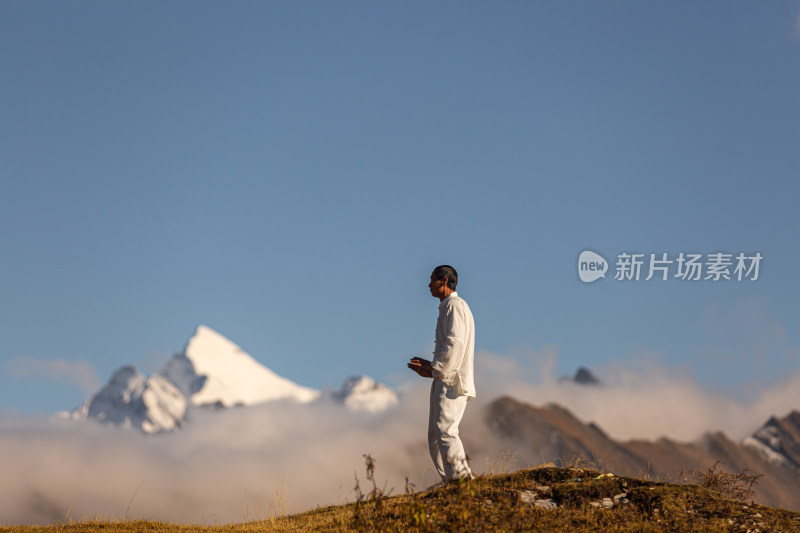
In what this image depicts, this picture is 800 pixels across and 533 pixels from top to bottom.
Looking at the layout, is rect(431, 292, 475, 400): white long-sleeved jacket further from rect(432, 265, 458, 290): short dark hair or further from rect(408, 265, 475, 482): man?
rect(432, 265, 458, 290): short dark hair

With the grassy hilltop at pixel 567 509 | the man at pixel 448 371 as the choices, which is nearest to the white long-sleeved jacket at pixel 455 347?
the man at pixel 448 371

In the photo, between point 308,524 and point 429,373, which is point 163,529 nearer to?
point 308,524

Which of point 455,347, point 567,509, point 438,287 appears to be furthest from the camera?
point 438,287

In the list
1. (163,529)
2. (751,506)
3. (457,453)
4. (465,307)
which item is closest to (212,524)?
(163,529)

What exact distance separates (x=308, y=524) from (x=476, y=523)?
12.8 ft

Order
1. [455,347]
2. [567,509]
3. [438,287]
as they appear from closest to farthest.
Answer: [567,509], [455,347], [438,287]

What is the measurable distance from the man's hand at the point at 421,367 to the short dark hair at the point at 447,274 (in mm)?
1141

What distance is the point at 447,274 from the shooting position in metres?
12.9

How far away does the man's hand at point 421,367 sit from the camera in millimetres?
12617

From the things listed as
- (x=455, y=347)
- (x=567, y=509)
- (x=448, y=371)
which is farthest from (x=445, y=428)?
(x=567, y=509)

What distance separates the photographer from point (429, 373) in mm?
12633

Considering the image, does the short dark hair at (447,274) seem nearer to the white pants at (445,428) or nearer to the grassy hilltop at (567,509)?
the white pants at (445,428)

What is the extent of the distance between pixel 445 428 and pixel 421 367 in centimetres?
90

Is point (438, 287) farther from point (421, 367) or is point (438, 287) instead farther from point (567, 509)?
point (567, 509)
